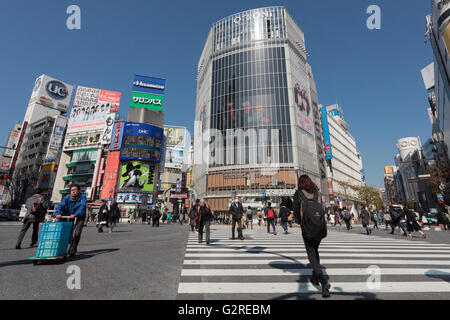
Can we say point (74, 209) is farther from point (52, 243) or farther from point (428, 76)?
point (428, 76)

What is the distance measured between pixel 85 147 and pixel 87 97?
3646cm

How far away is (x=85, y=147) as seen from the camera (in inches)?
2318

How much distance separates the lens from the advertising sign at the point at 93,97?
82.5m

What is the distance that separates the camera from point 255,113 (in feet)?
151

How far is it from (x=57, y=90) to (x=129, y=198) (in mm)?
70499

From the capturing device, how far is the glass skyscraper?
43.5 metres

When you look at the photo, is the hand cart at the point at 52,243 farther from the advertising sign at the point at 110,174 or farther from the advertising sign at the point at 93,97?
the advertising sign at the point at 93,97

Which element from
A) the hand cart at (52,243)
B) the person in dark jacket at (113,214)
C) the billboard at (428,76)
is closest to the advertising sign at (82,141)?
the person in dark jacket at (113,214)

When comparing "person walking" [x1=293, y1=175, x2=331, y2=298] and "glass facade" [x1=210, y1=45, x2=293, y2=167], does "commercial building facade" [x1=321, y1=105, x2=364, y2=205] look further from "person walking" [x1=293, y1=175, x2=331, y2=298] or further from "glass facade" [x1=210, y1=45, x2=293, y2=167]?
"person walking" [x1=293, y1=175, x2=331, y2=298]

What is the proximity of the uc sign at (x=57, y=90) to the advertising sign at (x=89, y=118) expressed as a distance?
3379 cm

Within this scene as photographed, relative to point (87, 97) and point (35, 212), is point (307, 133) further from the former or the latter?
point (87, 97)

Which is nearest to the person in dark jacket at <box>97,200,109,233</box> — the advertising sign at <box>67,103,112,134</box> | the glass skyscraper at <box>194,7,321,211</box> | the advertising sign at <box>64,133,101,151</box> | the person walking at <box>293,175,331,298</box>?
the person walking at <box>293,175,331,298</box>

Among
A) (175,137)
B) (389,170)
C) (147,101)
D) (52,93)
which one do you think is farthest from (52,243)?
(389,170)

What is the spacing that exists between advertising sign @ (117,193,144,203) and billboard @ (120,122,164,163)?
8.37 meters
